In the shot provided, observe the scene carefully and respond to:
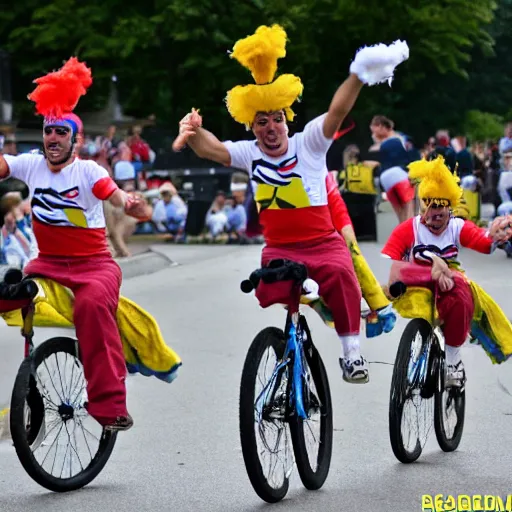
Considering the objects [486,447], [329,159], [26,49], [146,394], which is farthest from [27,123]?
[486,447]

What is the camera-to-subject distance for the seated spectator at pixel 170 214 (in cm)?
2372

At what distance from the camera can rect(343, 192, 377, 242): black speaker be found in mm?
21641

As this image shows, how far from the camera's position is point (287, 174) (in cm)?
693

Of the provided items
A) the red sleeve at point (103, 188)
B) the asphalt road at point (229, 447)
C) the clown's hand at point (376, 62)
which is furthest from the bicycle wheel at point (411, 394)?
the red sleeve at point (103, 188)

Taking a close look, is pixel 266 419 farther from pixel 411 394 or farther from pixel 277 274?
pixel 411 394

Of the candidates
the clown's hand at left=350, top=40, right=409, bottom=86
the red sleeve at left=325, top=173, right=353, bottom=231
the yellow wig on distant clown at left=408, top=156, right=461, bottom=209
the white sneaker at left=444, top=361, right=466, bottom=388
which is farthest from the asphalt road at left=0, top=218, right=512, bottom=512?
the clown's hand at left=350, top=40, right=409, bottom=86

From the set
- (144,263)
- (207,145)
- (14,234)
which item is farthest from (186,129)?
(144,263)

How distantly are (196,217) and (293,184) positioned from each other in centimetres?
1683

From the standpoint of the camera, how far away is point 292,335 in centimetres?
661

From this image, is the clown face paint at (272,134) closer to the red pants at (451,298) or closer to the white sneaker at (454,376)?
the red pants at (451,298)

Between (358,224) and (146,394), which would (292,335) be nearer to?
(146,394)

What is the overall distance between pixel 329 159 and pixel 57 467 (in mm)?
15819

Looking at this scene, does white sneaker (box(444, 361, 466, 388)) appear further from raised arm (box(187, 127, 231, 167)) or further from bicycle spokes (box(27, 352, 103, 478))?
bicycle spokes (box(27, 352, 103, 478))

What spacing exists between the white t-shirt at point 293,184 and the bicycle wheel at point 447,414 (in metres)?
1.22
